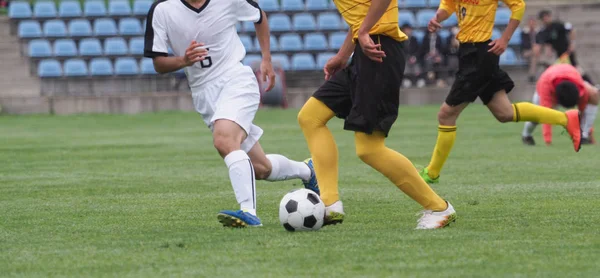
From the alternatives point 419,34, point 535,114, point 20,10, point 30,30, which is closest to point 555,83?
point 535,114

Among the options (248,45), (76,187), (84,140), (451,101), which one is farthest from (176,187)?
(248,45)

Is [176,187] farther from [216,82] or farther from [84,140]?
[84,140]

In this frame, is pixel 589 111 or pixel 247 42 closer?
pixel 589 111

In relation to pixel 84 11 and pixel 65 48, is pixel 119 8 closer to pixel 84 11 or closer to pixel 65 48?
pixel 84 11

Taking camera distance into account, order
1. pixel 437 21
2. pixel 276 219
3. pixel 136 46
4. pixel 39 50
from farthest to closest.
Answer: pixel 136 46, pixel 39 50, pixel 437 21, pixel 276 219

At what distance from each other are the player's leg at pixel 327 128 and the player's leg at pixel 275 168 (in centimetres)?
70

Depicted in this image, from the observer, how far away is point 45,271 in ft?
17.1

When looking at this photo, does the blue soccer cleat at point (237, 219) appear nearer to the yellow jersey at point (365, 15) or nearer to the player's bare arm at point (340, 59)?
the player's bare arm at point (340, 59)

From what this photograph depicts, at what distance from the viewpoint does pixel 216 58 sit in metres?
7.24

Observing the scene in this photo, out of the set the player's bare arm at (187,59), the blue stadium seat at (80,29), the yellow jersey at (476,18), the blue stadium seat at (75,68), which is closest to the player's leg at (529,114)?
the yellow jersey at (476,18)

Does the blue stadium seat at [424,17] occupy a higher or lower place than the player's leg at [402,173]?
lower

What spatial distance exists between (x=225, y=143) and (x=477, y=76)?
3.11 metres

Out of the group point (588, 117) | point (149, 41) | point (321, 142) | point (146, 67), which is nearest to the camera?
point (321, 142)

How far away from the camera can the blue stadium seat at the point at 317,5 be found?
31.1 m
